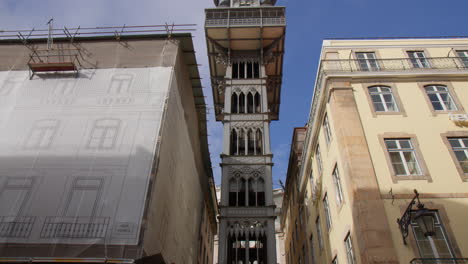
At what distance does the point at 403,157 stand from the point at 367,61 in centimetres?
728

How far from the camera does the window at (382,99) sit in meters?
18.3

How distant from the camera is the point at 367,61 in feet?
69.8

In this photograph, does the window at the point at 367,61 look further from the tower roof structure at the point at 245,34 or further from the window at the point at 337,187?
the tower roof structure at the point at 245,34

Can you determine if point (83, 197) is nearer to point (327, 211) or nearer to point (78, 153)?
point (78, 153)

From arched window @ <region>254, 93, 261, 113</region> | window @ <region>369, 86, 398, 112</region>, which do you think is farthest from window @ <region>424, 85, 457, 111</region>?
arched window @ <region>254, 93, 261, 113</region>

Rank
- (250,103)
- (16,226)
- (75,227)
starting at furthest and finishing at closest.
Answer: (250,103), (16,226), (75,227)

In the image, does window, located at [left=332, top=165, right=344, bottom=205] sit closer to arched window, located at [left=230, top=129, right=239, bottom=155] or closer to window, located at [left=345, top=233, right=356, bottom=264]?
window, located at [left=345, top=233, right=356, bottom=264]

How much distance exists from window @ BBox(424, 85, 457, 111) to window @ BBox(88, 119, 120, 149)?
16.3 m

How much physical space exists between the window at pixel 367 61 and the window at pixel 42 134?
17.3 metres

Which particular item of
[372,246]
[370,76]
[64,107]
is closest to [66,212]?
[64,107]

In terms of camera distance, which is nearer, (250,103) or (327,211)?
(327,211)

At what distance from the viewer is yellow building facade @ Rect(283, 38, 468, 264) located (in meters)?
13.7

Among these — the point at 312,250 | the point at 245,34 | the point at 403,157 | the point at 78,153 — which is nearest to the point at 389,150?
the point at 403,157

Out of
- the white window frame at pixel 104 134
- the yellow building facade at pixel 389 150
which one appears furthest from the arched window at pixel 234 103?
the white window frame at pixel 104 134
